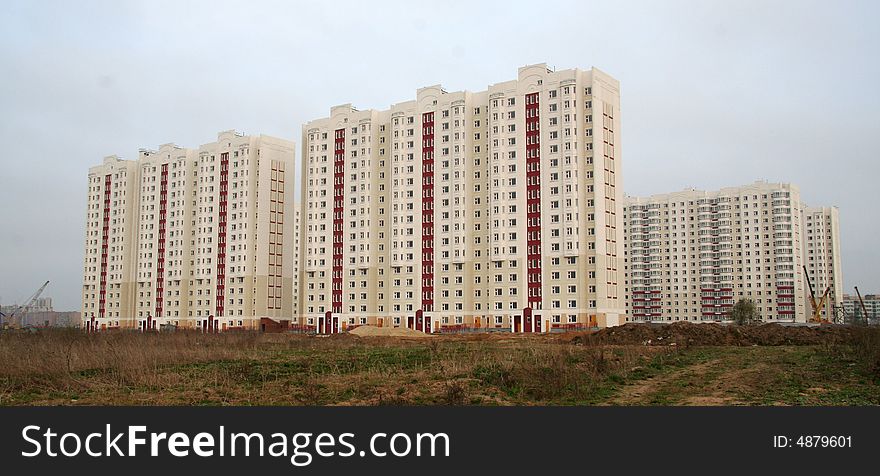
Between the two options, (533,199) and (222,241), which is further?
(222,241)

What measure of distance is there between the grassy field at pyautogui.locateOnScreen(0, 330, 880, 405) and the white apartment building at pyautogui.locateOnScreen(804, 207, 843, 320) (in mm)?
158162

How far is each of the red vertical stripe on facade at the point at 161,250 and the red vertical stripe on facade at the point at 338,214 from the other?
39.1 meters

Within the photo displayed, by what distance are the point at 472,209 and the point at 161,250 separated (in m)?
63.5

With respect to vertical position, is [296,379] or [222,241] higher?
[222,241]

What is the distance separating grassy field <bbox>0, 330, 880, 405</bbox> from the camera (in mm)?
19281

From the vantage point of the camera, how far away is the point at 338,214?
112938mm

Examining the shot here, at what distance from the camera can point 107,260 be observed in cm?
14125

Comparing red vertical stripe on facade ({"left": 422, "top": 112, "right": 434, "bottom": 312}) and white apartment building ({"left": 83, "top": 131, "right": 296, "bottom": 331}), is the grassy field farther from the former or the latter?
white apartment building ({"left": 83, "top": 131, "right": 296, "bottom": 331})

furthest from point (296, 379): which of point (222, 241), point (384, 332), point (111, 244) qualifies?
point (111, 244)

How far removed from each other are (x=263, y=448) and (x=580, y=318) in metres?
81.7

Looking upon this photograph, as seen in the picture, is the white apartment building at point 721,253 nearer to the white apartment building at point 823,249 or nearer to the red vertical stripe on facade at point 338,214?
the white apartment building at point 823,249

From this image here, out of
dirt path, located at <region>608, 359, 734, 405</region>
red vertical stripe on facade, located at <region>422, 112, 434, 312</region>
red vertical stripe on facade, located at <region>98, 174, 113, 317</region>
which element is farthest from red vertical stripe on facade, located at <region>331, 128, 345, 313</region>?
dirt path, located at <region>608, 359, 734, 405</region>

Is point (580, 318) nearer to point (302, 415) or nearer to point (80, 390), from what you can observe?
point (80, 390)

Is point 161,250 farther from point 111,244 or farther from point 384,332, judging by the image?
point 384,332
